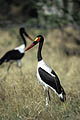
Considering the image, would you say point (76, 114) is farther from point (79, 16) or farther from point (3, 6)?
point (3, 6)

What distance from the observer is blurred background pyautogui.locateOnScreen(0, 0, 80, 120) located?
5977mm

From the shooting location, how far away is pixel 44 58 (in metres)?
12.8

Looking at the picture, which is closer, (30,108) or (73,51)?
(30,108)

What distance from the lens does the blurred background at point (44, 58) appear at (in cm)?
598

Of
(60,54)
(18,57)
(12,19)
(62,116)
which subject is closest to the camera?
(62,116)

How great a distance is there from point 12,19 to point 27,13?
1.17 metres

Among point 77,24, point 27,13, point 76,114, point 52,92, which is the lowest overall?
point 27,13

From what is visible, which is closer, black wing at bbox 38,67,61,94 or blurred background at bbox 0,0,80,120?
blurred background at bbox 0,0,80,120

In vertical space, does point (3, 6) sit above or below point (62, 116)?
below

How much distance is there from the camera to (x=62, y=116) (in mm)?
5734

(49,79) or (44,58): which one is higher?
(49,79)

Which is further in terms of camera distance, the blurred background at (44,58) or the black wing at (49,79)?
the black wing at (49,79)

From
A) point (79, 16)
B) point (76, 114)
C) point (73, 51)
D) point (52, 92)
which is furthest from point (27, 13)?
point (76, 114)

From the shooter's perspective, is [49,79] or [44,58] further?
[44,58]
